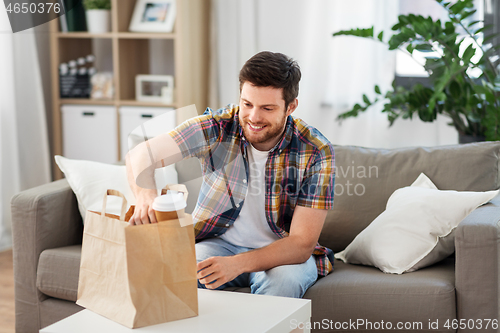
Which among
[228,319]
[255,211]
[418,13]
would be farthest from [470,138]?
[228,319]

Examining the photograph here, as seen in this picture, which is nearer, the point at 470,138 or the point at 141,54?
the point at 470,138

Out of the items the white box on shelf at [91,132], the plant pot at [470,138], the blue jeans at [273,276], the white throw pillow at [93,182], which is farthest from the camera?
the white box on shelf at [91,132]

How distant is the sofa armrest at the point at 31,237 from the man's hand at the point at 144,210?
92 cm

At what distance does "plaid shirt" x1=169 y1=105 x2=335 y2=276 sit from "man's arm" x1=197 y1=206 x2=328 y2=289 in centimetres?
4

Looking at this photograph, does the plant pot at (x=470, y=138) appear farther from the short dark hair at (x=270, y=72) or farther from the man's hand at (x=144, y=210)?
the man's hand at (x=144, y=210)

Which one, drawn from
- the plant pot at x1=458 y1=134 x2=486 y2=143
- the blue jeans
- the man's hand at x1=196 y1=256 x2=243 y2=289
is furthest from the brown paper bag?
the plant pot at x1=458 y1=134 x2=486 y2=143

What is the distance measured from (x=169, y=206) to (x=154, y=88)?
7.91ft

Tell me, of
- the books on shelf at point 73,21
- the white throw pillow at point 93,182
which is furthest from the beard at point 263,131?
the books on shelf at point 73,21

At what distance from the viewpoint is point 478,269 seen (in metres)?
1.55

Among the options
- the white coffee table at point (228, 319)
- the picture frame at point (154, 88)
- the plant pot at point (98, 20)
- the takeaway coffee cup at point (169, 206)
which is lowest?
the white coffee table at point (228, 319)

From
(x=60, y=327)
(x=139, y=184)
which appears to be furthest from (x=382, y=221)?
(x=60, y=327)

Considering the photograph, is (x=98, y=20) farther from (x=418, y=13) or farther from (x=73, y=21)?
(x=418, y=13)

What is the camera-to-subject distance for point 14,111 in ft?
10.6

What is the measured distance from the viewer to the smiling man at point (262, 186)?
144cm
